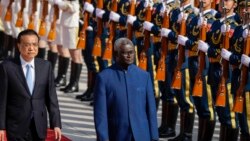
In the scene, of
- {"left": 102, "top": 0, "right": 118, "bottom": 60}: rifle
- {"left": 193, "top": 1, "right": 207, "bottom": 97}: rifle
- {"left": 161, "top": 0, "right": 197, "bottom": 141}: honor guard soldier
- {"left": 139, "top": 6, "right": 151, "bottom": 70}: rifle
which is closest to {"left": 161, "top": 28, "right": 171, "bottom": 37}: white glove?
{"left": 161, "top": 0, "right": 197, "bottom": 141}: honor guard soldier

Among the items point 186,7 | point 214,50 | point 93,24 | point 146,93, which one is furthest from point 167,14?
point 146,93

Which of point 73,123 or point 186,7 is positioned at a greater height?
point 186,7

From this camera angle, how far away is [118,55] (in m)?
8.07

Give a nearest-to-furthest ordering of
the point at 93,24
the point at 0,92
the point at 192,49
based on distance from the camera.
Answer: the point at 0,92 < the point at 192,49 < the point at 93,24

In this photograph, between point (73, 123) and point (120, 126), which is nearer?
point (120, 126)

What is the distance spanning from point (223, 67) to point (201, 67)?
52 centimetres

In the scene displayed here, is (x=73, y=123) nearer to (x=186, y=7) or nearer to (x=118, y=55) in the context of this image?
(x=186, y=7)

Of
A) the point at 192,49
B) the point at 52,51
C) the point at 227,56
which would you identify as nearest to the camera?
the point at 227,56

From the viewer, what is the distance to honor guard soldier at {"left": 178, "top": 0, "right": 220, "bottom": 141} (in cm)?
1086

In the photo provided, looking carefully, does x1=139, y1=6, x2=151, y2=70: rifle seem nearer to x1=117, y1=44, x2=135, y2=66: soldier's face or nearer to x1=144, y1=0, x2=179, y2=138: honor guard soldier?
x1=144, y1=0, x2=179, y2=138: honor guard soldier

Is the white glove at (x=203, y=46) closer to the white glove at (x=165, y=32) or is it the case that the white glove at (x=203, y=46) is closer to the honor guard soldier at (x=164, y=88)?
the white glove at (x=165, y=32)

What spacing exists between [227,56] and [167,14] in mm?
1572

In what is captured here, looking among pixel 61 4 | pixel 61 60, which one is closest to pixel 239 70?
pixel 61 4

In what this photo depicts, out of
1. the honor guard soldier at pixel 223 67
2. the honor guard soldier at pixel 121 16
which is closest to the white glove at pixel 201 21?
the honor guard soldier at pixel 223 67
